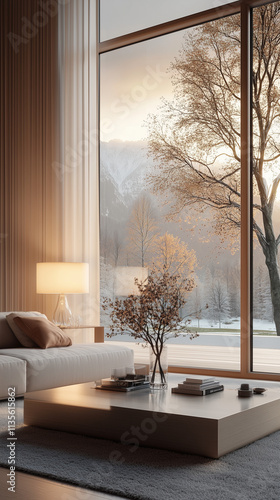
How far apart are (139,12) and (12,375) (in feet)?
14.0

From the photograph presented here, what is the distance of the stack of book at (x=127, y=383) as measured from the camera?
3525 millimetres

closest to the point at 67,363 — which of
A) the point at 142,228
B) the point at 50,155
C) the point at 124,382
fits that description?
the point at 124,382

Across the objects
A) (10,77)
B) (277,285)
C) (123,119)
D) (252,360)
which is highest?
(10,77)

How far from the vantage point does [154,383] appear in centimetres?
359

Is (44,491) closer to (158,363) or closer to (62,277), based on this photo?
(158,363)

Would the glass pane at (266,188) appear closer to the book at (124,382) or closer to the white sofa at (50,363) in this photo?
the white sofa at (50,363)

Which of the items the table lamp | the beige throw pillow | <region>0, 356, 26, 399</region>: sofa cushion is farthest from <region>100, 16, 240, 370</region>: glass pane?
<region>0, 356, 26, 399</region>: sofa cushion

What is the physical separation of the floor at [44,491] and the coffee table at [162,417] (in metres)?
0.57

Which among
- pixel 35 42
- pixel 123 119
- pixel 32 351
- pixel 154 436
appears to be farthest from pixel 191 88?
pixel 154 436

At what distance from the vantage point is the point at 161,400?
323cm

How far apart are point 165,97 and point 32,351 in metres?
3.32

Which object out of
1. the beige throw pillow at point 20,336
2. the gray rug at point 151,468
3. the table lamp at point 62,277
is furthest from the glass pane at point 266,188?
the gray rug at point 151,468

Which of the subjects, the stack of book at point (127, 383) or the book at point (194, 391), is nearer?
the book at point (194, 391)

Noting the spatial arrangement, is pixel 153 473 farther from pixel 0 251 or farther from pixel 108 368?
pixel 0 251
